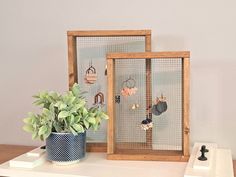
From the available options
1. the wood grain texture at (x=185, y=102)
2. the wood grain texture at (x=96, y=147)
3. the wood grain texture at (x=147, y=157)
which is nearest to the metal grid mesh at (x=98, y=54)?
the wood grain texture at (x=96, y=147)

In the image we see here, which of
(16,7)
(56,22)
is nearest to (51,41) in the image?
(56,22)

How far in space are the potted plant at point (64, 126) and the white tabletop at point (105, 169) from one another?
1.4 inches

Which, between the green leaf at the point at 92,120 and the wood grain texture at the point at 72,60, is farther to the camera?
the wood grain texture at the point at 72,60

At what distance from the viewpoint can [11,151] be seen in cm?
136

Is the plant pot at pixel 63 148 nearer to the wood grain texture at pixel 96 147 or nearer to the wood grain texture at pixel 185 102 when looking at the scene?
the wood grain texture at pixel 96 147

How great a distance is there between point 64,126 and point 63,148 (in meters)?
0.06

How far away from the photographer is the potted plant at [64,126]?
38.5 inches

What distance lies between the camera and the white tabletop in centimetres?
93

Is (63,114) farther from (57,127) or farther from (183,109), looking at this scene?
(183,109)

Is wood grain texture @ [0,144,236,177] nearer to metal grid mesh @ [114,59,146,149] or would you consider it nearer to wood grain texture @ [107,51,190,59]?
metal grid mesh @ [114,59,146,149]

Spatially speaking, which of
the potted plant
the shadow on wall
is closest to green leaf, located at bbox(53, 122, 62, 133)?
the potted plant

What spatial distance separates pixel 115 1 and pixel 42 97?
49cm

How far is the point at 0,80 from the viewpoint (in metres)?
1.45

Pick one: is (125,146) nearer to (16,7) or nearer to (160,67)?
(160,67)
